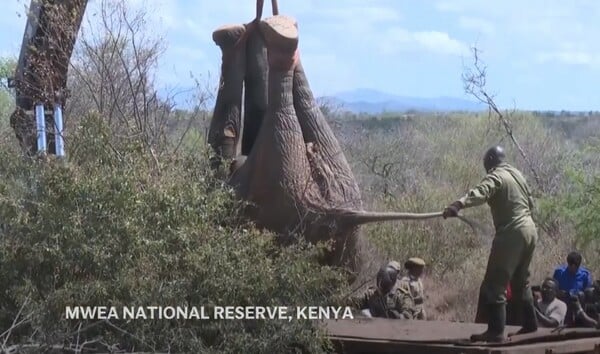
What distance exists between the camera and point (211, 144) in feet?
39.6

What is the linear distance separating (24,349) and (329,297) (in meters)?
2.19

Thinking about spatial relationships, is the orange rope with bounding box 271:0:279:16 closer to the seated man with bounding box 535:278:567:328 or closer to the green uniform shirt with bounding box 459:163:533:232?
the seated man with bounding box 535:278:567:328

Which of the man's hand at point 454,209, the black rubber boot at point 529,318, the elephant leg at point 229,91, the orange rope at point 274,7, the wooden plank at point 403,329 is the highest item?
the orange rope at point 274,7

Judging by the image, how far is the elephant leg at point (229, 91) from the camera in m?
12.2

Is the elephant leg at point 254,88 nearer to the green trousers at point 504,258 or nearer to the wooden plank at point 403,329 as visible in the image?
the wooden plank at point 403,329

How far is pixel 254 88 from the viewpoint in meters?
12.4

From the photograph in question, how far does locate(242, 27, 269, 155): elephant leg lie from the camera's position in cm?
1227

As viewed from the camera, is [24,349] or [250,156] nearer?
[24,349]

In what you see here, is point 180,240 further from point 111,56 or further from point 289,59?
point 111,56

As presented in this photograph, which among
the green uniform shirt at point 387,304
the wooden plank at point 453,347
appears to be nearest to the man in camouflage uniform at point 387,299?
the green uniform shirt at point 387,304

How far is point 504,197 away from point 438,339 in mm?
1068

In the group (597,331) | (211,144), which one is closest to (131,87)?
(211,144)

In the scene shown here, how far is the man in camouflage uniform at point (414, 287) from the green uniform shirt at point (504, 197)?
275 cm

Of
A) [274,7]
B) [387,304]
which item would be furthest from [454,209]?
[274,7]
